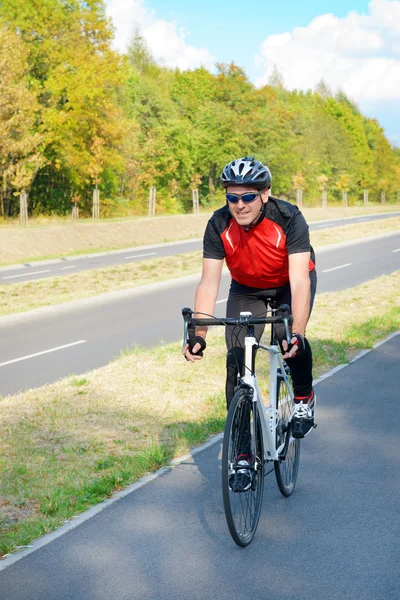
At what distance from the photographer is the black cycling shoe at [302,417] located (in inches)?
198

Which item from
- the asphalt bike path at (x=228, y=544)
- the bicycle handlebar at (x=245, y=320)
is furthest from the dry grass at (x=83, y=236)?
the bicycle handlebar at (x=245, y=320)

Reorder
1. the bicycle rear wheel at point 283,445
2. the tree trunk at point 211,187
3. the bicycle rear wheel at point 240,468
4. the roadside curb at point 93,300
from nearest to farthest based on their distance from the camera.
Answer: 1. the bicycle rear wheel at point 240,468
2. the bicycle rear wheel at point 283,445
3. the roadside curb at point 93,300
4. the tree trunk at point 211,187

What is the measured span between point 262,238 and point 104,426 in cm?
293

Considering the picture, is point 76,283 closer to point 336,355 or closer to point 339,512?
point 336,355

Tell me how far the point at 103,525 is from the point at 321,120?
3501 inches

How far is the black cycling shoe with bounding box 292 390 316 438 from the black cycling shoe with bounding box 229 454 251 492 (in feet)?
3.17

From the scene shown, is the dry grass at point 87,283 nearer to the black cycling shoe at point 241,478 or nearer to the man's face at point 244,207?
the man's face at point 244,207

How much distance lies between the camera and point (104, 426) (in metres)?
6.76

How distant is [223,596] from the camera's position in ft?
11.7

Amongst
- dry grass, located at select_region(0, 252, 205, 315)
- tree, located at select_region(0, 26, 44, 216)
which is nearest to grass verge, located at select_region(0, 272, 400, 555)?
dry grass, located at select_region(0, 252, 205, 315)

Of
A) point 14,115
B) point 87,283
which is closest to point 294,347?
point 87,283

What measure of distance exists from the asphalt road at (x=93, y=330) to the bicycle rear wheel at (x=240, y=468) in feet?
18.7

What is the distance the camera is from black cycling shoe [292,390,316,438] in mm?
5027

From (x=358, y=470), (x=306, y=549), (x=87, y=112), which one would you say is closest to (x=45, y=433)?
(x=358, y=470)
